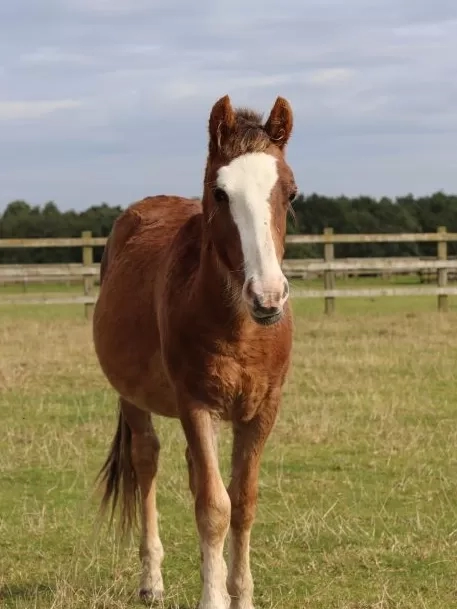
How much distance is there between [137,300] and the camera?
4.85 meters

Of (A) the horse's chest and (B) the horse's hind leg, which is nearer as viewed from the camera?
(A) the horse's chest

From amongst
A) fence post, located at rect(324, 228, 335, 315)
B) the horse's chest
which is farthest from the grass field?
fence post, located at rect(324, 228, 335, 315)

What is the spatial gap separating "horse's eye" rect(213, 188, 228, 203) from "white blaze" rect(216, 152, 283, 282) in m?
0.02

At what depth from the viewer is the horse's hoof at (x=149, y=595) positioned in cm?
450

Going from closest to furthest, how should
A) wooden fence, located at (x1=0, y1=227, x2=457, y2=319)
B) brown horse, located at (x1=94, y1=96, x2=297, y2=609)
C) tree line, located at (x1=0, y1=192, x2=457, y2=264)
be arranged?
brown horse, located at (x1=94, y1=96, x2=297, y2=609), wooden fence, located at (x1=0, y1=227, x2=457, y2=319), tree line, located at (x1=0, y1=192, x2=457, y2=264)

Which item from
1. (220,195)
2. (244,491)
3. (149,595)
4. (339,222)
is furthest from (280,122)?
(339,222)

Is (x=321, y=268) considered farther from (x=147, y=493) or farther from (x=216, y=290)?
(x=216, y=290)

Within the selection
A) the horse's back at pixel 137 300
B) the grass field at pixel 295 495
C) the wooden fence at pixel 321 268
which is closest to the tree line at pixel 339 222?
the wooden fence at pixel 321 268

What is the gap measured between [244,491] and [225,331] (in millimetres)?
676

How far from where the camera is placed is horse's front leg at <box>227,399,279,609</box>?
4.02m

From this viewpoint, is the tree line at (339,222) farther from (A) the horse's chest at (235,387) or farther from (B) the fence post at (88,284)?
(A) the horse's chest at (235,387)

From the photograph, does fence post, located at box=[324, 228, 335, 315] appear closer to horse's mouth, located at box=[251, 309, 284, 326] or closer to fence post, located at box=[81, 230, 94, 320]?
fence post, located at box=[81, 230, 94, 320]

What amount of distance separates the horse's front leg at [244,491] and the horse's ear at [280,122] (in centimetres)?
104

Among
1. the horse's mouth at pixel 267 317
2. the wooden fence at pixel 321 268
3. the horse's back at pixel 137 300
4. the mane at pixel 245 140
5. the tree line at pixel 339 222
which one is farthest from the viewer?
the tree line at pixel 339 222
